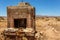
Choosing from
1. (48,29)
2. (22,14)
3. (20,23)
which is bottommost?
(48,29)

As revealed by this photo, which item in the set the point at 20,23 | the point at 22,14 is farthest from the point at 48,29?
the point at 22,14

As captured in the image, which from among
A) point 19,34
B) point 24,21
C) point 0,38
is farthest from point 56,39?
point 19,34

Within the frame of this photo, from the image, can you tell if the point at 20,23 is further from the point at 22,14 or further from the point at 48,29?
the point at 48,29

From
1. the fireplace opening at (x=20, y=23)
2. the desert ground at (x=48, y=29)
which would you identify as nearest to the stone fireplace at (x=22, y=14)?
the fireplace opening at (x=20, y=23)

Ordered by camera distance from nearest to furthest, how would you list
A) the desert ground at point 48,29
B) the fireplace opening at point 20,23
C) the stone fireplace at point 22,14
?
the stone fireplace at point 22,14
the fireplace opening at point 20,23
the desert ground at point 48,29

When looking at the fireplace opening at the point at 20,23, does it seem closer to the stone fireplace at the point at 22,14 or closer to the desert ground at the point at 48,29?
the stone fireplace at the point at 22,14

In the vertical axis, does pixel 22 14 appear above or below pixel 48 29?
above

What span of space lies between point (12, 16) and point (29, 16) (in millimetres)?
916

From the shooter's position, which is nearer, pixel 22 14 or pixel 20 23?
pixel 22 14

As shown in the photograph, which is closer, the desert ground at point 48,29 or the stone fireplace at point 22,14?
the stone fireplace at point 22,14

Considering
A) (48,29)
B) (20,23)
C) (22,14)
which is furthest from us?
(48,29)

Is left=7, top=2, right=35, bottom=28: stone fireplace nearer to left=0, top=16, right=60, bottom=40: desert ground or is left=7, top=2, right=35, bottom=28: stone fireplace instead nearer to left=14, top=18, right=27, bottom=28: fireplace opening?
left=14, top=18, right=27, bottom=28: fireplace opening

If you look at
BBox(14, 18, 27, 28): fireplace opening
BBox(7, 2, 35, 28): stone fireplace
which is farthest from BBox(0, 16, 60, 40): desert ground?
BBox(7, 2, 35, 28): stone fireplace

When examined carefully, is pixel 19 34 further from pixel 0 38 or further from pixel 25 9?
pixel 0 38
